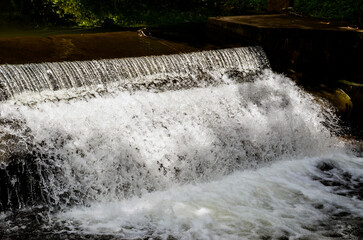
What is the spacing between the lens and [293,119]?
6.43 m

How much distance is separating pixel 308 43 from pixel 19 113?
17.8ft

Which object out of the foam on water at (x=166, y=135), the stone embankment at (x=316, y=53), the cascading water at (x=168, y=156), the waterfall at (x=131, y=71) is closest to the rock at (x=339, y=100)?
the stone embankment at (x=316, y=53)

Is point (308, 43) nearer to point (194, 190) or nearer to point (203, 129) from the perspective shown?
point (203, 129)

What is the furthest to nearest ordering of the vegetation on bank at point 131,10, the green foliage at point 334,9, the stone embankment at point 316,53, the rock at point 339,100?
the vegetation on bank at point 131,10 → the green foliage at point 334,9 → the stone embankment at point 316,53 → the rock at point 339,100

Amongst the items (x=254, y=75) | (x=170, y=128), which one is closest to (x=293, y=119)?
(x=254, y=75)

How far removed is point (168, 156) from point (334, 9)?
24.5 feet

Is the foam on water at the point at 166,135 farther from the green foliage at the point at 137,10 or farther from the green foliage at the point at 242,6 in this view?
the green foliage at the point at 242,6

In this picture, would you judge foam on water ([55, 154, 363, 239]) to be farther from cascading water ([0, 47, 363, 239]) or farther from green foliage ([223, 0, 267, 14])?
green foliage ([223, 0, 267, 14])

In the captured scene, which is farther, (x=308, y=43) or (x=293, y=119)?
(x=308, y=43)

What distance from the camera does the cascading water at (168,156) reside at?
429cm

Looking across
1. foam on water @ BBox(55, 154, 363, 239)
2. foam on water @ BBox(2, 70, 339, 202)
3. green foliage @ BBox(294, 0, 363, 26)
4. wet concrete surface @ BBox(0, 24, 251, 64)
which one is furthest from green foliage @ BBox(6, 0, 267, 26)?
foam on water @ BBox(55, 154, 363, 239)

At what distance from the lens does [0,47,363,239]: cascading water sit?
14.1ft

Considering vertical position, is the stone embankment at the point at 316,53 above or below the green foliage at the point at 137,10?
below

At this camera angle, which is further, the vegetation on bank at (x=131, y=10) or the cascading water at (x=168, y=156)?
the vegetation on bank at (x=131, y=10)
